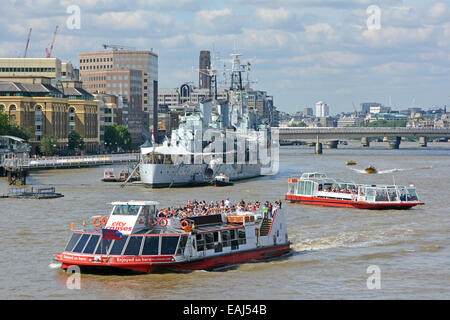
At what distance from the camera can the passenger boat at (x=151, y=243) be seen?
3847 centimetres

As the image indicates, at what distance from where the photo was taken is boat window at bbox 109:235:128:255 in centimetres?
3841

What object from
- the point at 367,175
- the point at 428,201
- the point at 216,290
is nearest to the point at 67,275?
the point at 216,290

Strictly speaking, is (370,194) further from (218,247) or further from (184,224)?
(184,224)

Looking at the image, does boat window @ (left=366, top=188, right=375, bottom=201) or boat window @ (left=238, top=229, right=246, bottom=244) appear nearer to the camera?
boat window @ (left=238, top=229, right=246, bottom=244)

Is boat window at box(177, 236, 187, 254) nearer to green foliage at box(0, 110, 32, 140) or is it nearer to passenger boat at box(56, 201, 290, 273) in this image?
passenger boat at box(56, 201, 290, 273)

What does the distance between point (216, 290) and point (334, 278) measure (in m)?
6.43

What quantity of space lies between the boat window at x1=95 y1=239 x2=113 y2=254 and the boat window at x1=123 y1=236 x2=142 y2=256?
2.79ft

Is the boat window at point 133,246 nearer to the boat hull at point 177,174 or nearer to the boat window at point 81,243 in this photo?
the boat window at point 81,243

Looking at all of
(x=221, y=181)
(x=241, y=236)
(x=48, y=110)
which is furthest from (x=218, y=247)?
(x=48, y=110)

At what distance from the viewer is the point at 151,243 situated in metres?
38.8

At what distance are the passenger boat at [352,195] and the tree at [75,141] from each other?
340 feet

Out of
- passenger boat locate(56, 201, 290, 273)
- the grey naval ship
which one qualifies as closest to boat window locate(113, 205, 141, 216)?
passenger boat locate(56, 201, 290, 273)

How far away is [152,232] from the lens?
3959 cm
